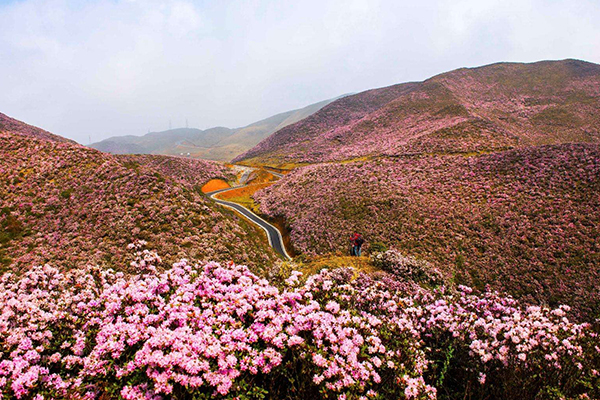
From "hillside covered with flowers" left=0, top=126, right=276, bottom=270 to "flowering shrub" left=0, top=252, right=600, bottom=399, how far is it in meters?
8.67

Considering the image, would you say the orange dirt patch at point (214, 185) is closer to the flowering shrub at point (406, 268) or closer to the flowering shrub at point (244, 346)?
the flowering shrub at point (406, 268)

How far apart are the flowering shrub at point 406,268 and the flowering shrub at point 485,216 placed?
10237 millimetres

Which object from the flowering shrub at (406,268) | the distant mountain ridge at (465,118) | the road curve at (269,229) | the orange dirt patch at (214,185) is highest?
the distant mountain ridge at (465,118)

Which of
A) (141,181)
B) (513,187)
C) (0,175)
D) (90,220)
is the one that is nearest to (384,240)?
(513,187)

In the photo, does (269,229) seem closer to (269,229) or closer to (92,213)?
(269,229)

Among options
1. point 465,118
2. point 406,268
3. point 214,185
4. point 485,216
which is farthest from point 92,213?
point 465,118

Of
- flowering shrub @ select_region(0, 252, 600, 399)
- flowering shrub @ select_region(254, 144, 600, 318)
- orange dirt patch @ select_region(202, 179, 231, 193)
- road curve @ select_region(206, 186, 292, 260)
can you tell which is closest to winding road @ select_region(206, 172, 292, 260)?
road curve @ select_region(206, 186, 292, 260)

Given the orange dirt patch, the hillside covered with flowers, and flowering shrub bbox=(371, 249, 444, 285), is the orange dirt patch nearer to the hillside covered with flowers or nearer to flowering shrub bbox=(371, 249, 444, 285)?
the hillside covered with flowers

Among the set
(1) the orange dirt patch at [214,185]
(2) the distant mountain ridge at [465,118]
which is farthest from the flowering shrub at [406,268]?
(1) the orange dirt patch at [214,185]

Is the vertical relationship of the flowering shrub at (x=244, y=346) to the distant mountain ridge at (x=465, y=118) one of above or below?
below

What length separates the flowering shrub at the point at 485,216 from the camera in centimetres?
2461

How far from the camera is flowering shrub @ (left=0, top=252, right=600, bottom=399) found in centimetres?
441

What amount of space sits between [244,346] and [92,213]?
19816mm

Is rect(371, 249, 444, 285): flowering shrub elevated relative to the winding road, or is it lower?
elevated
